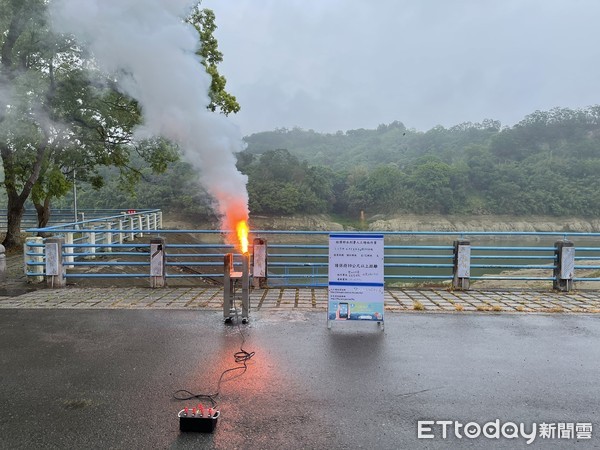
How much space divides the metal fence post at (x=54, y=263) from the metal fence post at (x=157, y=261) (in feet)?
6.40

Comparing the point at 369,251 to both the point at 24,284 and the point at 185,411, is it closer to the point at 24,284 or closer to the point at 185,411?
the point at 185,411

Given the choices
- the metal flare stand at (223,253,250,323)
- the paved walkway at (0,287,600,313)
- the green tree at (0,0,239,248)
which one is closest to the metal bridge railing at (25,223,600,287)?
the paved walkway at (0,287,600,313)

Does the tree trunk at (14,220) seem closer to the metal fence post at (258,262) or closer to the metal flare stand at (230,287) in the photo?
the metal fence post at (258,262)

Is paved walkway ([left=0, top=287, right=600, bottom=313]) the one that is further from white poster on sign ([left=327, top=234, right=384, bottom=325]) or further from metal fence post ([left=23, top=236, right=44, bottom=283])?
white poster on sign ([left=327, top=234, right=384, bottom=325])

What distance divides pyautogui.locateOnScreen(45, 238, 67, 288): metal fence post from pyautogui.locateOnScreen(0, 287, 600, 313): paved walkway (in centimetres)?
35

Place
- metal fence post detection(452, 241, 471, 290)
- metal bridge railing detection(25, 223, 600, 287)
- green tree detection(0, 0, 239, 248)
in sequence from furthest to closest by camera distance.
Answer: green tree detection(0, 0, 239, 248)
metal bridge railing detection(25, 223, 600, 287)
metal fence post detection(452, 241, 471, 290)

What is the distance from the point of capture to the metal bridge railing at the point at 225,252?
894cm

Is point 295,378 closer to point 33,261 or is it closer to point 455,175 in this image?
point 33,261

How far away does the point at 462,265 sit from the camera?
8859 mm

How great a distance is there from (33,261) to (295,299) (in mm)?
6399

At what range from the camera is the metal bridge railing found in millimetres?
8938

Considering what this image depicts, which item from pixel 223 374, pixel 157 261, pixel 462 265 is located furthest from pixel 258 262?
pixel 223 374

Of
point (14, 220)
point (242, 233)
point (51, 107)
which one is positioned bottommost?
point (14, 220)

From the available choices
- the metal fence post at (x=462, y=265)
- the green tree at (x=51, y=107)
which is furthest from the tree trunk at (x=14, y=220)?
the metal fence post at (x=462, y=265)
